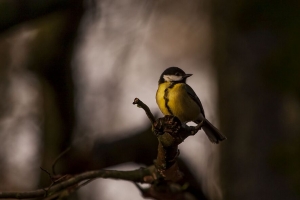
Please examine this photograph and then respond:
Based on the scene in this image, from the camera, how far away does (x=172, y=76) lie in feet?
14.3

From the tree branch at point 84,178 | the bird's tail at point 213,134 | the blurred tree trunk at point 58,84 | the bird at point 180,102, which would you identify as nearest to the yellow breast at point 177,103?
the bird at point 180,102

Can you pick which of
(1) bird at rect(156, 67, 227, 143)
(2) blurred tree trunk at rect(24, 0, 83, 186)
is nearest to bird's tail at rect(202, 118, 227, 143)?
(1) bird at rect(156, 67, 227, 143)

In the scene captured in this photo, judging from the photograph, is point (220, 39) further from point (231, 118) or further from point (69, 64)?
point (69, 64)

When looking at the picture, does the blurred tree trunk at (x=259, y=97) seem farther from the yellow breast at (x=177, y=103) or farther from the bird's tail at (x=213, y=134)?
the yellow breast at (x=177, y=103)

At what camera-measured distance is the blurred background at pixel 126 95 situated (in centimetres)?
426

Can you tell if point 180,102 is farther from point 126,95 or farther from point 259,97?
point 126,95

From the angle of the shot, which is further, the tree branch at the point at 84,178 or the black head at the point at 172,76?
the black head at the point at 172,76

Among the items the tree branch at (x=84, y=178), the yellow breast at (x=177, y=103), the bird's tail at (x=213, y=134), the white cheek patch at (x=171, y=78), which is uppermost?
the white cheek patch at (x=171, y=78)

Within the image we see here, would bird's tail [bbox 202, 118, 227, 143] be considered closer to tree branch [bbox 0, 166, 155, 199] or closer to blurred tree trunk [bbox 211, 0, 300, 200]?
blurred tree trunk [bbox 211, 0, 300, 200]

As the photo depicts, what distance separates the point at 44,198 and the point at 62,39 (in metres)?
1.90

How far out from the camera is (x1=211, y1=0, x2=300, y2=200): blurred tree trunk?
4.21 m

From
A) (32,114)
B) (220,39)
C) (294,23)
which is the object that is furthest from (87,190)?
(294,23)

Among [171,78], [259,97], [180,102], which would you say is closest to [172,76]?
[171,78]

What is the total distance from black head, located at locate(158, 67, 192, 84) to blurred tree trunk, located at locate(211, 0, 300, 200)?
1.12ft
